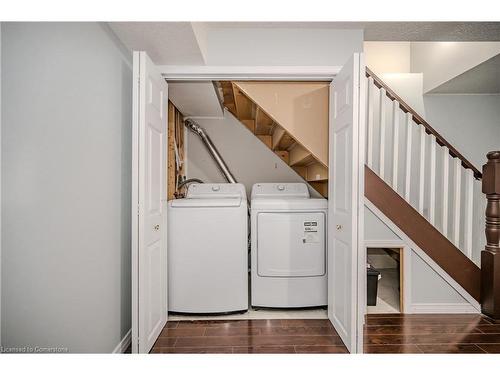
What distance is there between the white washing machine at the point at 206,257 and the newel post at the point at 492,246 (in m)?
1.97

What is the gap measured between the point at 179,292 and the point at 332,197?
1460mm

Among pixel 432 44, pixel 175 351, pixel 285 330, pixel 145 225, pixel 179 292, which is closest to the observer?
pixel 145 225

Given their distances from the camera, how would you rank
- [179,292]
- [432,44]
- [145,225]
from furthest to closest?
[432,44], [179,292], [145,225]

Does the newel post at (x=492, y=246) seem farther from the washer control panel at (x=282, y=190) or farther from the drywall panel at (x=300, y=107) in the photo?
the washer control panel at (x=282, y=190)

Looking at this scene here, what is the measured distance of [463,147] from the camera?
11.8ft

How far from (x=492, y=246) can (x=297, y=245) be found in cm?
157

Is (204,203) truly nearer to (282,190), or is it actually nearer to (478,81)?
(282,190)

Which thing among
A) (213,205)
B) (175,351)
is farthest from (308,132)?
(175,351)

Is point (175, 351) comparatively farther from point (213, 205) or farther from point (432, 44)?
point (432, 44)

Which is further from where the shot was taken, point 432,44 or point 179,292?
point 432,44

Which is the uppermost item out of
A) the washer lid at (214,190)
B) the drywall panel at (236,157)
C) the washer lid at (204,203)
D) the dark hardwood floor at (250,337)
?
the drywall panel at (236,157)

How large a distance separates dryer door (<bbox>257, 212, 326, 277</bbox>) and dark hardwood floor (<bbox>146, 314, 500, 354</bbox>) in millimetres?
407

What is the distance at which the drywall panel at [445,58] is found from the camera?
2590 mm

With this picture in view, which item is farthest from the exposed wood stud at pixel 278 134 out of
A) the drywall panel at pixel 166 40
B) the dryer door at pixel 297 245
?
the drywall panel at pixel 166 40
